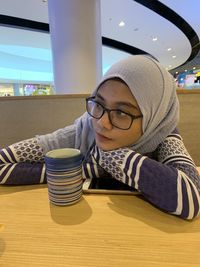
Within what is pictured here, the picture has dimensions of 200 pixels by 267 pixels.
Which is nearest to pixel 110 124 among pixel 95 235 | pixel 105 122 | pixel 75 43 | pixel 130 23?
pixel 105 122

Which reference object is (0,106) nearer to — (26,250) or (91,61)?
(91,61)

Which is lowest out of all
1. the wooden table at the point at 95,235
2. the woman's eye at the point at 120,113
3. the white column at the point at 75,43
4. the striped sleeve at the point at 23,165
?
the wooden table at the point at 95,235

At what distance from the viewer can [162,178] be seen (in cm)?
44

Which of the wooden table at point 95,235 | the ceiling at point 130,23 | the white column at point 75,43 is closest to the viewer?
the wooden table at point 95,235

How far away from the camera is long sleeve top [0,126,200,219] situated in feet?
1.37

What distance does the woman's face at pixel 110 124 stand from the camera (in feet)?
1.62

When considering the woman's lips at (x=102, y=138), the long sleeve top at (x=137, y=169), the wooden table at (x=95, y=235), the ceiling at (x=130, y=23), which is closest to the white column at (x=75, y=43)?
the long sleeve top at (x=137, y=169)

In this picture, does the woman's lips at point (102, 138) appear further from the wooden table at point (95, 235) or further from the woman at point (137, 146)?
the wooden table at point (95, 235)

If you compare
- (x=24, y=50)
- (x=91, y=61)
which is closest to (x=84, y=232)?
(x=91, y=61)

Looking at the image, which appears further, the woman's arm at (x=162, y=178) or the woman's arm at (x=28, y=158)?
the woman's arm at (x=28, y=158)

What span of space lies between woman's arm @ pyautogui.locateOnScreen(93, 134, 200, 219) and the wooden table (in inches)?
1.1

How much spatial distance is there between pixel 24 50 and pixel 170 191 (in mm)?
7318

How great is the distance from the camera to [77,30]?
59.6 inches

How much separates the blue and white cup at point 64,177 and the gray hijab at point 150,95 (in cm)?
18
